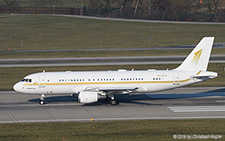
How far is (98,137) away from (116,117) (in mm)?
6648

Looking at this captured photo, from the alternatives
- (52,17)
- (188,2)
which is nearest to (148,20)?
(188,2)

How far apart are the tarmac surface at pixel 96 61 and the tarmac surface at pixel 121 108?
57.5ft

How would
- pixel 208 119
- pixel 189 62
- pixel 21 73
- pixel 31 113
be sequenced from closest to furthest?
1. pixel 208 119
2. pixel 31 113
3. pixel 189 62
4. pixel 21 73

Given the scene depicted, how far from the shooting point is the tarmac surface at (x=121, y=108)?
113 ft

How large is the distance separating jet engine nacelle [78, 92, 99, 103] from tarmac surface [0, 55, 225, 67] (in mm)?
24956

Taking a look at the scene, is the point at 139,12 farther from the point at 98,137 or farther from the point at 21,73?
the point at 98,137

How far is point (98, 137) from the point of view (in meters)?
27.9

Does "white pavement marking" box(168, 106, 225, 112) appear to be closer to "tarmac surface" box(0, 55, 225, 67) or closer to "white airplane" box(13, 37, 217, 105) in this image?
"white airplane" box(13, 37, 217, 105)

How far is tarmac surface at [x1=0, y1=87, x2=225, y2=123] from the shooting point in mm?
34500

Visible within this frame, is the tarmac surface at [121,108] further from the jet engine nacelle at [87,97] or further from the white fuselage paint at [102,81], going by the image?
the white fuselage paint at [102,81]

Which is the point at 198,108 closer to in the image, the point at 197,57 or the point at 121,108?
the point at 197,57

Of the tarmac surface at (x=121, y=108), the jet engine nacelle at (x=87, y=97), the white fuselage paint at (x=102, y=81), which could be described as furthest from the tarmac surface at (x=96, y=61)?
the jet engine nacelle at (x=87, y=97)

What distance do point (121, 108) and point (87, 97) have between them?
3.91 metres

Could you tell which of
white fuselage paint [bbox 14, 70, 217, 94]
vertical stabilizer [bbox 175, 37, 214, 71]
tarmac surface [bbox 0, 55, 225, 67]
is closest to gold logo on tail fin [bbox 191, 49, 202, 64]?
vertical stabilizer [bbox 175, 37, 214, 71]
